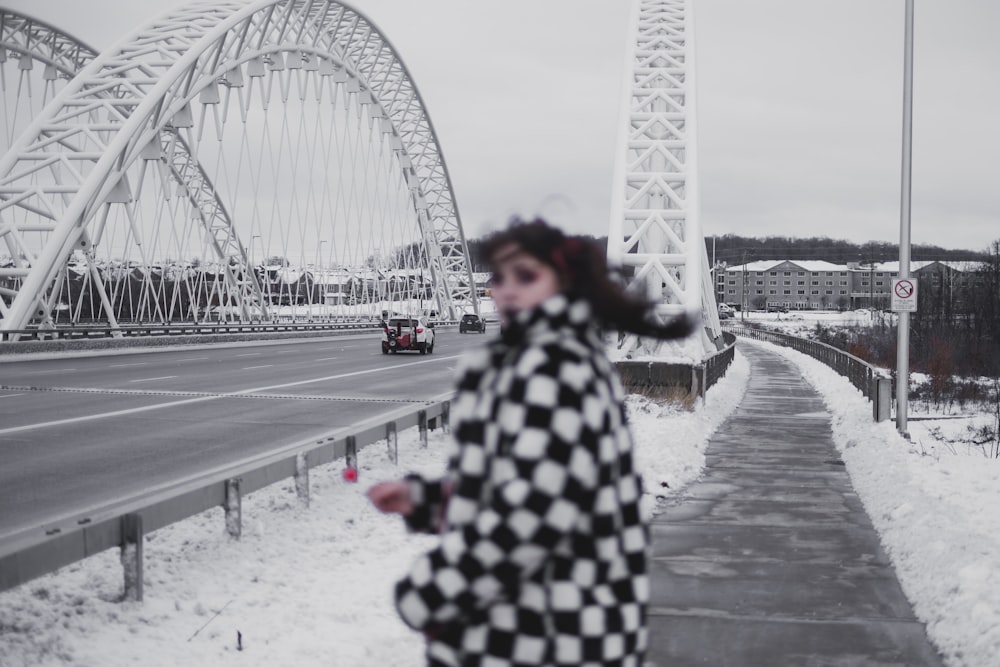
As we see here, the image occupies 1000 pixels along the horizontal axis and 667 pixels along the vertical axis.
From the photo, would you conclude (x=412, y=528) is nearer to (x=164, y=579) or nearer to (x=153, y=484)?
(x=164, y=579)

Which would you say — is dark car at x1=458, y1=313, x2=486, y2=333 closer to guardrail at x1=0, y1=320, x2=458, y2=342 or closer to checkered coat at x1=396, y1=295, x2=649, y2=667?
guardrail at x1=0, y1=320, x2=458, y2=342

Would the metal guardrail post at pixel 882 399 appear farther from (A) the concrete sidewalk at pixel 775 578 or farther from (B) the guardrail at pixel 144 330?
(B) the guardrail at pixel 144 330

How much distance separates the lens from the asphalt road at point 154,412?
32.8 feet

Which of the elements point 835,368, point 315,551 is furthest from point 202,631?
point 835,368

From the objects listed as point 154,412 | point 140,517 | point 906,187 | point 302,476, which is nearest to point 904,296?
point 906,187

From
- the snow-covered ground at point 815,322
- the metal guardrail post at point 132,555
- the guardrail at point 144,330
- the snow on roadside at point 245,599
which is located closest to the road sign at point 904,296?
the snow on roadside at point 245,599

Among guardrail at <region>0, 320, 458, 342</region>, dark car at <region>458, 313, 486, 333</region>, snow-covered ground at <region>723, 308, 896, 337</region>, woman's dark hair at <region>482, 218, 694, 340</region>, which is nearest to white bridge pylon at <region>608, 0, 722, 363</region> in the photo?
woman's dark hair at <region>482, 218, 694, 340</region>

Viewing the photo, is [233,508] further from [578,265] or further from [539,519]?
[539,519]

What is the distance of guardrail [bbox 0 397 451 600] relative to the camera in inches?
199

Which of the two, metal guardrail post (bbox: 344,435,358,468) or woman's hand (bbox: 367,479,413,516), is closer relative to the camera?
woman's hand (bbox: 367,479,413,516)

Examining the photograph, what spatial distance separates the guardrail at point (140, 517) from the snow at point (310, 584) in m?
0.30

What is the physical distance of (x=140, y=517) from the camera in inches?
230

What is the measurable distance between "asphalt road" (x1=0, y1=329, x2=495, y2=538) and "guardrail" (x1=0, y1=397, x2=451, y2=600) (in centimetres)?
154

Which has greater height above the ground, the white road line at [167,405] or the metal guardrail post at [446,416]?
the metal guardrail post at [446,416]
